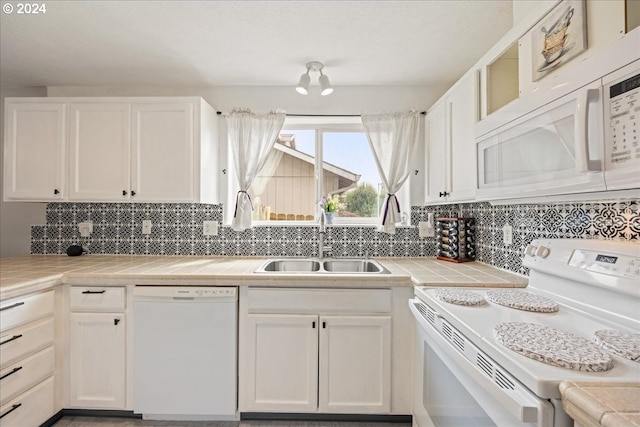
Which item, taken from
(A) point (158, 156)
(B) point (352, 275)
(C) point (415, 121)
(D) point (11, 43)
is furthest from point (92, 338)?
(C) point (415, 121)

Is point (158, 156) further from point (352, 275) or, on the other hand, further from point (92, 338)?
point (352, 275)

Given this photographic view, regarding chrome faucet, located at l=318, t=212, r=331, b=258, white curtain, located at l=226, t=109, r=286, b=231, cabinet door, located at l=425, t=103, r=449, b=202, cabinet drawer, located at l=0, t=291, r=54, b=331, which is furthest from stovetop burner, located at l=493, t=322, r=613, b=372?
cabinet drawer, located at l=0, t=291, r=54, b=331

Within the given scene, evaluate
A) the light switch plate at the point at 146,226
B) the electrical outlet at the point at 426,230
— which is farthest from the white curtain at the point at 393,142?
the light switch plate at the point at 146,226

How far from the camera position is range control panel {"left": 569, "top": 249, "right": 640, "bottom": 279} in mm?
942

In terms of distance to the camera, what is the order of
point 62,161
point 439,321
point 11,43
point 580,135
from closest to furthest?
point 580,135
point 439,321
point 11,43
point 62,161

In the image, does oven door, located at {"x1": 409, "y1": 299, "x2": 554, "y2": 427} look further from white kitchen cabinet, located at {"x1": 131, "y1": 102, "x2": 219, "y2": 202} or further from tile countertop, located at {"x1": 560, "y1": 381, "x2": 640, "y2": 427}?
white kitchen cabinet, located at {"x1": 131, "y1": 102, "x2": 219, "y2": 202}

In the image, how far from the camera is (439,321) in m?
1.18

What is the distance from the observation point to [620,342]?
0.81 metres

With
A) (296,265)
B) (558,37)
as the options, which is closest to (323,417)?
(296,265)

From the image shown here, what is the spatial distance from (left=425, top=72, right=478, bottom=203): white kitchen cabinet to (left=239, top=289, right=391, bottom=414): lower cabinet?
2.55 ft

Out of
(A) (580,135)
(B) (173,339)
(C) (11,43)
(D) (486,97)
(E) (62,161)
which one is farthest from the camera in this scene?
(E) (62,161)

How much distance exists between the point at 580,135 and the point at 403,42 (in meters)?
1.27

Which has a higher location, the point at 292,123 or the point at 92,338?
the point at 292,123

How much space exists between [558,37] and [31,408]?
2.86 metres
